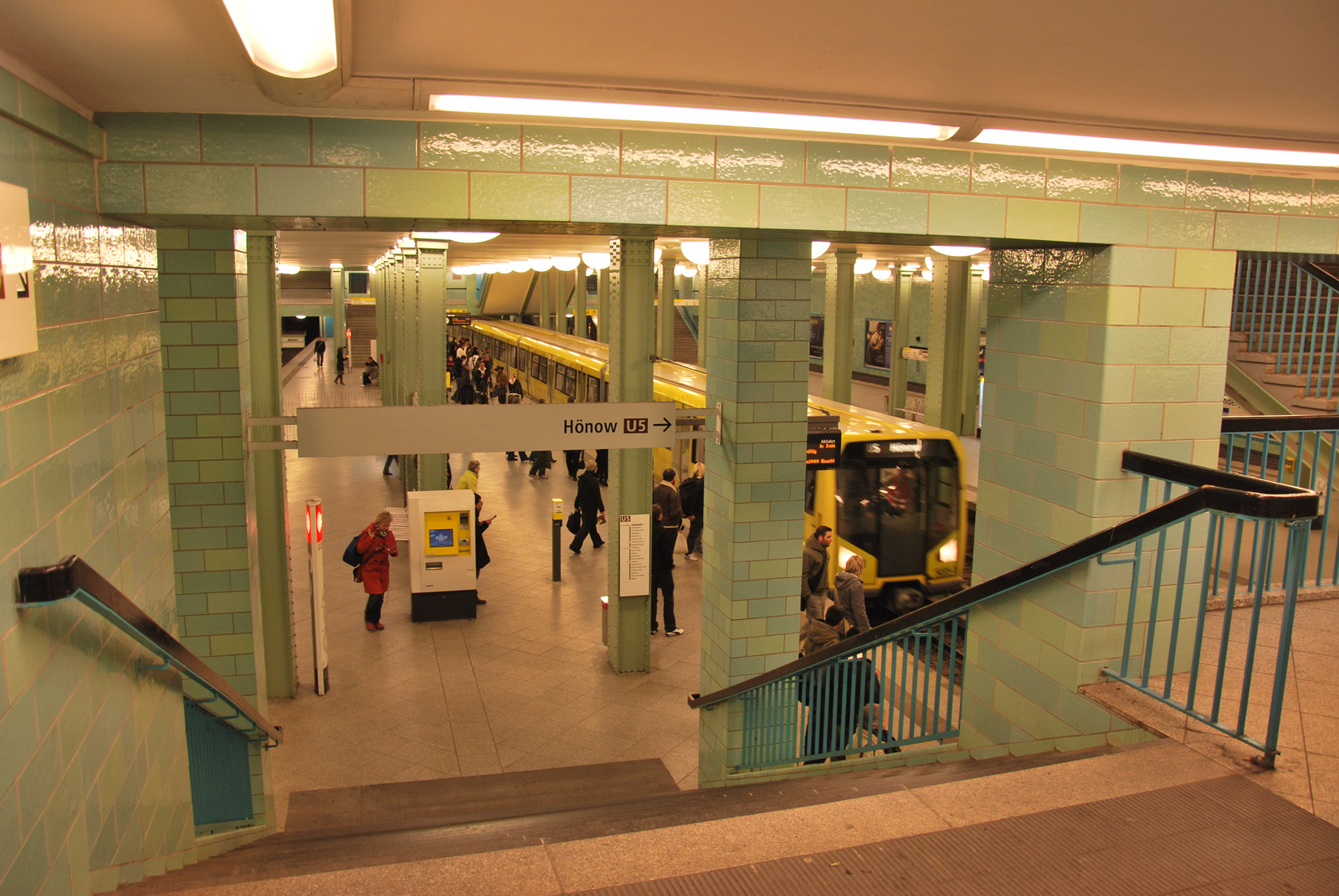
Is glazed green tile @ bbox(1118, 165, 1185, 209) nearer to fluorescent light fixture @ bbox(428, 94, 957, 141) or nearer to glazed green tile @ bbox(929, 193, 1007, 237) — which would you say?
glazed green tile @ bbox(929, 193, 1007, 237)

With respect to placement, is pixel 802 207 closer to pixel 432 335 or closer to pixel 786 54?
pixel 786 54

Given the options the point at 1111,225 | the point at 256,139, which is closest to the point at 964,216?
the point at 1111,225

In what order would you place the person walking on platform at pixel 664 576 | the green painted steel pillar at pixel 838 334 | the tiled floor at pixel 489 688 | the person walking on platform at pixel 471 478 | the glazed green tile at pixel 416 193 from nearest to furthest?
the glazed green tile at pixel 416 193, the tiled floor at pixel 489 688, the person walking on platform at pixel 664 576, the person walking on platform at pixel 471 478, the green painted steel pillar at pixel 838 334

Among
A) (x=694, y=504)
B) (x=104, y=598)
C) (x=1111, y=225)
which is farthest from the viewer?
(x=694, y=504)

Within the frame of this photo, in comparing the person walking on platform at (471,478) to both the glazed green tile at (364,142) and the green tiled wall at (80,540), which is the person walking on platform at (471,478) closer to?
the green tiled wall at (80,540)

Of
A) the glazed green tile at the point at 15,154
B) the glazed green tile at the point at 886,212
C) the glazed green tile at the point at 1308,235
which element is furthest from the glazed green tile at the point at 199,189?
the glazed green tile at the point at 1308,235

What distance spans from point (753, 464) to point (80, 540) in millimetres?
3847

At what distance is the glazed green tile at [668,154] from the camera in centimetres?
390

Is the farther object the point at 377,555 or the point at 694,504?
the point at 694,504

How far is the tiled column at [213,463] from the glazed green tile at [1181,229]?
5.00 metres

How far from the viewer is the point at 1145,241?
429cm

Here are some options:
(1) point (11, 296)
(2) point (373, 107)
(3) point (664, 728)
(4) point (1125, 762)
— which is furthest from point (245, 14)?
(3) point (664, 728)

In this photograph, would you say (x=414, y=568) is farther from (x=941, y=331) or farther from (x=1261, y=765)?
(x=941, y=331)

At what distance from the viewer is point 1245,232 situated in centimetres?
445
